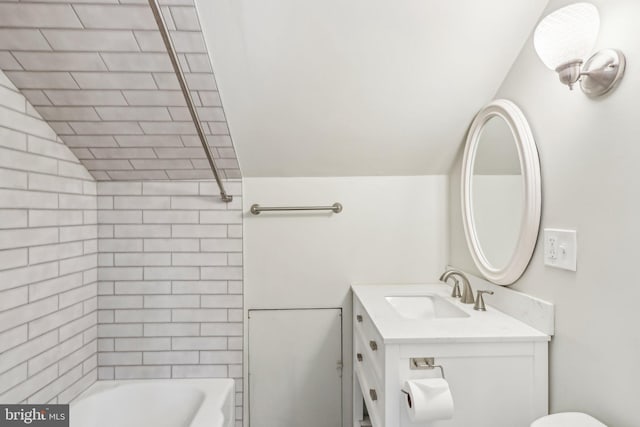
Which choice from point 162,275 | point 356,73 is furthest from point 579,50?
point 162,275

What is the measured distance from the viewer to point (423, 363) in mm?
1306

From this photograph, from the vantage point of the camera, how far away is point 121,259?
2125 mm

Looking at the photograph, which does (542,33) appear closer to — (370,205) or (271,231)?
(370,205)

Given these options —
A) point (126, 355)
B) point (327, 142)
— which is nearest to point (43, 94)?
point (327, 142)

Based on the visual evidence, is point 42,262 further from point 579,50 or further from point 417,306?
point 579,50

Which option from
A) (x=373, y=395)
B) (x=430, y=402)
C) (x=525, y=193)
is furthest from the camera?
(x=373, y=395)

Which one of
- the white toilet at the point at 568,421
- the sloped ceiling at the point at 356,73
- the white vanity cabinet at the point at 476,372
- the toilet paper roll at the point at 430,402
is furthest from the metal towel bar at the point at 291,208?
the white toilet at the point at 568,421

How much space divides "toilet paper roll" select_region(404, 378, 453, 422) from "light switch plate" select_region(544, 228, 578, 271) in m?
0.56

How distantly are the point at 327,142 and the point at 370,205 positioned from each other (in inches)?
18.4

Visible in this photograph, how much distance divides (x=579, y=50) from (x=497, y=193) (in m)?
0.69

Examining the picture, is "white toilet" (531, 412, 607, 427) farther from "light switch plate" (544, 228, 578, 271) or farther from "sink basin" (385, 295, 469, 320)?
"sink basin" (385, 295, 469, 320)

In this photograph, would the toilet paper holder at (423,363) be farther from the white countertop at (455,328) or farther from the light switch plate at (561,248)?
the light switch plate at (561,248)

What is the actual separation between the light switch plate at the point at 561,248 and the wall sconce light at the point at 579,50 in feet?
1.46

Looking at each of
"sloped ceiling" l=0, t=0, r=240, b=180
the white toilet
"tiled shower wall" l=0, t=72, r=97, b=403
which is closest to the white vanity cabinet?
the white toilet
